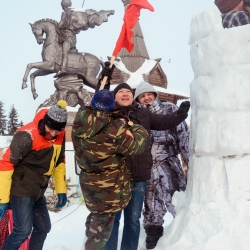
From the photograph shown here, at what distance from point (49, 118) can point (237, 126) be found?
140 cm

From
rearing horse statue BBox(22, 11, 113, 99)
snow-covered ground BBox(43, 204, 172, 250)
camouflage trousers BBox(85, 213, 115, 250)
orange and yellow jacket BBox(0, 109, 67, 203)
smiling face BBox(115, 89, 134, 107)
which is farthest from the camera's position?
rearing horse statue BBox(22, 11, 113, 99)

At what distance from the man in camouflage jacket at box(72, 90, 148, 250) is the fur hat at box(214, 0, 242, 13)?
1471mm

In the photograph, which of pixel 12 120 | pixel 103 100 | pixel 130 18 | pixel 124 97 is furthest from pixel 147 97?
pixel 12 120

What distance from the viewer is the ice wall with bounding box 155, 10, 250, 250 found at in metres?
2.38

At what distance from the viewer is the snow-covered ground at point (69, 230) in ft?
13.1

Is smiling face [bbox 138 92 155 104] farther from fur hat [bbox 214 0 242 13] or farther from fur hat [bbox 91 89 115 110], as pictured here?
fur hat [bbox 214 0 242 13]

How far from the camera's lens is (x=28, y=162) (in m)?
2.68

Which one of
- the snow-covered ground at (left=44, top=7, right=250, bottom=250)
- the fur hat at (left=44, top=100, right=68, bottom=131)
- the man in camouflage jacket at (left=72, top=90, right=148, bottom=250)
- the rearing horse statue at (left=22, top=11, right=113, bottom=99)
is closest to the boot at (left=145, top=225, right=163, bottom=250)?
the snow-covered ground at (left=44, top=7, right=250, bottom=250)

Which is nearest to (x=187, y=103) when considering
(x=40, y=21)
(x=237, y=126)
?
(x=237, y=126)

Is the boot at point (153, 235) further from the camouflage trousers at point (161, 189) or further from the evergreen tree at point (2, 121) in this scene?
the evergreen tree at point (2, 121)

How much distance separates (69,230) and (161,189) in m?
2.31

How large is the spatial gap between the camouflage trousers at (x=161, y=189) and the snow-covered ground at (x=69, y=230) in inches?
12.8

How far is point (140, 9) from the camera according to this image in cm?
302

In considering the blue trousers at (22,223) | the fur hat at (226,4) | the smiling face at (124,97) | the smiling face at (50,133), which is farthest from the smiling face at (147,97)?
the blue trousers at (22,223)
